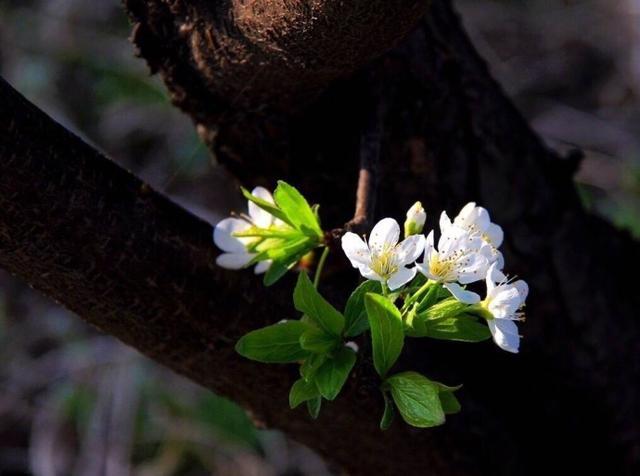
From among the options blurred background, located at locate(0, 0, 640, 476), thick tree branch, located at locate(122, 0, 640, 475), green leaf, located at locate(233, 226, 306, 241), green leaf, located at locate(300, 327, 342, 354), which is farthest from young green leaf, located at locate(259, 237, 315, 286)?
blurred background, located at locate(0, 0, 640, 476)

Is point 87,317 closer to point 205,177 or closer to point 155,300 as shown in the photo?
point 155,300

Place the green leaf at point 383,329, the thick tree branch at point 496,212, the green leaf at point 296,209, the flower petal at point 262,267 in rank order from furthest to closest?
the thick tree branch at point 496,212 < the flower petal at point 262,267 < the green leaf at point 296,209 < the green leaf at point 383,329

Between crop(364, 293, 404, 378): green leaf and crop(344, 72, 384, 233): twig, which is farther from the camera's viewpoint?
crop(344, 72, 384, 233): twig

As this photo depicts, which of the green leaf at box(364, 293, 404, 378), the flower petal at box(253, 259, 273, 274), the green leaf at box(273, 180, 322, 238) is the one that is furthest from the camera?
the flower petal at box(253, 259, 273, 274)

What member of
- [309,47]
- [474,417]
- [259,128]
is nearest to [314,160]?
[259,128]

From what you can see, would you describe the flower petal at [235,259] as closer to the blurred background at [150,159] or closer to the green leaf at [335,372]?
the green leaf at [335,372]

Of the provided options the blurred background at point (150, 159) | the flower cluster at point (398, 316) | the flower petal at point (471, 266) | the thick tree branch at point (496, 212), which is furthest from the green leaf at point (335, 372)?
the blurred background at point (150, 159)

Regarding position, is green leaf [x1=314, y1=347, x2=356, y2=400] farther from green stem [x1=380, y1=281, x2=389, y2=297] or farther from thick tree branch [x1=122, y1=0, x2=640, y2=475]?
thick tree branch [x1=122, y1=0, x2=640, y2=475]
